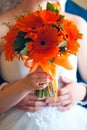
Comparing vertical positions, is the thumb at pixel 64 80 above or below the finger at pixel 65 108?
above

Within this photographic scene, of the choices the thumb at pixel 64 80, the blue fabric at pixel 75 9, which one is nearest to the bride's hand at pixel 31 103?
the thumb at pixel 64 80

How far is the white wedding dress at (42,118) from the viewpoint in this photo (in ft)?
4.07

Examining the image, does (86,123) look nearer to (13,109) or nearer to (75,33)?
(13,109)

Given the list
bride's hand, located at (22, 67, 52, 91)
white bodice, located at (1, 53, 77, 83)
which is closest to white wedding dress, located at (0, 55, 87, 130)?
white bodice, located at (1, 53, 77, 83)

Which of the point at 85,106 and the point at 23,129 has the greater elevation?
the point at 23,129

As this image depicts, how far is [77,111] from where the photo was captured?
135cm

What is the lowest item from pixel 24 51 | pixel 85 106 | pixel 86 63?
pixel 85 106

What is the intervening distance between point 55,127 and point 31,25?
486 millimetres

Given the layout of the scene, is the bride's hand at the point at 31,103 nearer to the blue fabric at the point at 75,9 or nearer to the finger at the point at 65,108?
the finger at the point at 65,108

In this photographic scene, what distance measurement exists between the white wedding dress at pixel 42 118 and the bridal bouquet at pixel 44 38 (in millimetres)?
274

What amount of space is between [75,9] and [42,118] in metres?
0.86

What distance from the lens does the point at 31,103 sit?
4.19 feet

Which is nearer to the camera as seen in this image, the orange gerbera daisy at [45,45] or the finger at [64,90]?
the orange gerbera daisy at [45,45]

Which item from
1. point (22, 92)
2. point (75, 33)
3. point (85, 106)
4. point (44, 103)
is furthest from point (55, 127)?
point (75, 33)
